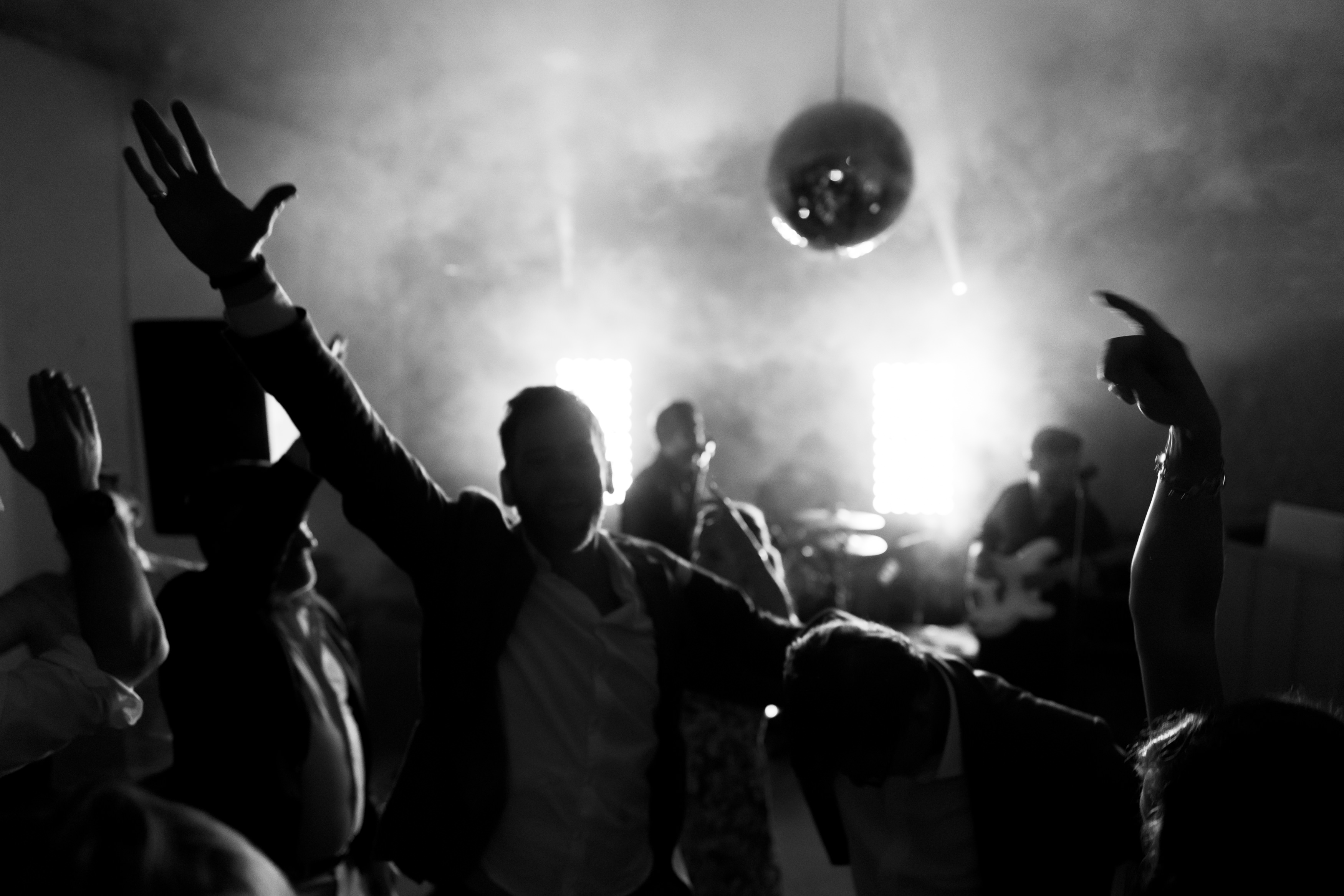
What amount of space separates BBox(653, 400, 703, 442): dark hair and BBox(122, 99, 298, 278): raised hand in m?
2.06

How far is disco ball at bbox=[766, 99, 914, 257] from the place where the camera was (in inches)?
103

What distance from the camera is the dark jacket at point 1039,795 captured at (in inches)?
48.3

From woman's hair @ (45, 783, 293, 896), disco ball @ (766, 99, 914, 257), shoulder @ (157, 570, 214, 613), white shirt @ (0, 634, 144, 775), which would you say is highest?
disco ball @ (766, 99, 914, 257)

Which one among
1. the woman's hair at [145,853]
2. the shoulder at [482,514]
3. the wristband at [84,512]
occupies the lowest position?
the woman's hair at [145,853]

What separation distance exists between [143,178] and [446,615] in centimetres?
77

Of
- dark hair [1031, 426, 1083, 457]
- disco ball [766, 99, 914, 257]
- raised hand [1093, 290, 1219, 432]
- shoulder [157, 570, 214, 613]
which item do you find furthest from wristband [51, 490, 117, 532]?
dark hair [1031, 426, 1083, 457]

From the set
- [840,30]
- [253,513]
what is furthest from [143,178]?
[840,30]

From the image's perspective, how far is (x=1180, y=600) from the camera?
1174mm

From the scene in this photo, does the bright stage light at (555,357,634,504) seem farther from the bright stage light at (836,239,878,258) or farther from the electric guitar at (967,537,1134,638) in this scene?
the bright stage light at (836,239,878,258)

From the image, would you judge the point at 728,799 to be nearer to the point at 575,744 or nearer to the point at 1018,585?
the point at 575,744

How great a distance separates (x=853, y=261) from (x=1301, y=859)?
6.91m

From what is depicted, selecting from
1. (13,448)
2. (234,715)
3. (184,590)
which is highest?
(13,448)

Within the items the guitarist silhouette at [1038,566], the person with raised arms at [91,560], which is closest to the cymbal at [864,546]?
the guitarist silhouette at [1038,566]

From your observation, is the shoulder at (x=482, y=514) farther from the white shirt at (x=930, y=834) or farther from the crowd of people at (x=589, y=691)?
the white shirt at (x=930, y=834)
